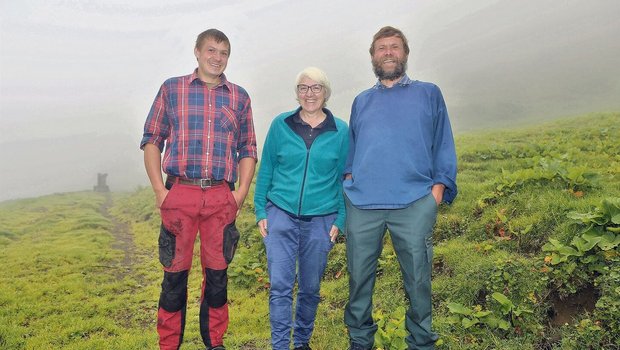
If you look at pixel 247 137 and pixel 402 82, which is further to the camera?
pixel 247 137

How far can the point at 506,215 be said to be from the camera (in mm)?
8398

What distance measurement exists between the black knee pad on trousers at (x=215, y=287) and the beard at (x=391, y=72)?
311 centimetres

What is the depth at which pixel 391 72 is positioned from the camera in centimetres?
471

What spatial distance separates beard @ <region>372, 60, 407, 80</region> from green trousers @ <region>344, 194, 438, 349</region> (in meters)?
1.45

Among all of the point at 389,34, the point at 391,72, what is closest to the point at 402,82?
the point at 391,72

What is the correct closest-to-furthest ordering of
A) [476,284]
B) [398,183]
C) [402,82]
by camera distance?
[398,183] → [402,82] → [476,284]

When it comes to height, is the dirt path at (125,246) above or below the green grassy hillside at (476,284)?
below

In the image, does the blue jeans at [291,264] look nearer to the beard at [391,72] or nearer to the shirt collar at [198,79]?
the shirt collar at [198,79]

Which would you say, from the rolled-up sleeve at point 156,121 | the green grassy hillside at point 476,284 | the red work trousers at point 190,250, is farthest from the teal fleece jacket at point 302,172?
the green grassy hillside at point 476,284

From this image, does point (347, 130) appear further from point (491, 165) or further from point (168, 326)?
point (491, 165)

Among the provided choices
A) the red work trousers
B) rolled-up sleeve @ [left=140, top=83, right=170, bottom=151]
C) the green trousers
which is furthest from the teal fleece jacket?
rolled-up sleeve @ [left=140, top=83, right=170, bottom=151]

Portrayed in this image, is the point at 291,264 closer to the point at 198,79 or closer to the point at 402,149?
the point at 402,149

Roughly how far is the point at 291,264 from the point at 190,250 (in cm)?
131

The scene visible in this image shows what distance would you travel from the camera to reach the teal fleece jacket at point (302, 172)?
4934mm
